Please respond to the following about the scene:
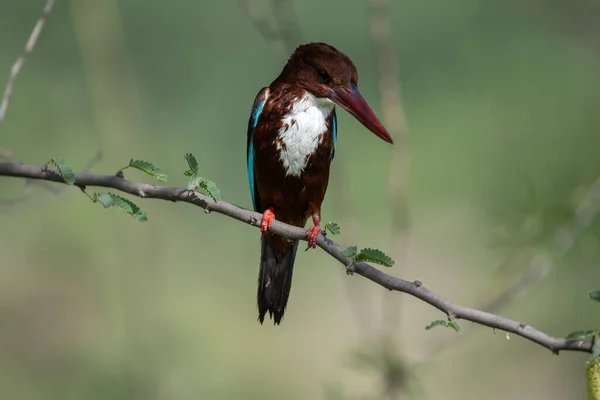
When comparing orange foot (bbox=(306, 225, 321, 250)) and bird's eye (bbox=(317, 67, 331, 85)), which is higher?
bird's eye (bbox=(317, 67, 331, 85))

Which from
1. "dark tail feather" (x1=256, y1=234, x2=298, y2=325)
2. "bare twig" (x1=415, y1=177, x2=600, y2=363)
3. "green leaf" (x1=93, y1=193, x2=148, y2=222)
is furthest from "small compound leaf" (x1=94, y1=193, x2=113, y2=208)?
"bare twig" (x1=415, y1=177, x2=600, y2=363)

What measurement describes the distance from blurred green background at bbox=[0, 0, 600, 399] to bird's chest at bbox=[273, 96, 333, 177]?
1.04 feet

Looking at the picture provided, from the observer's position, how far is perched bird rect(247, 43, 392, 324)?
281 centimetres

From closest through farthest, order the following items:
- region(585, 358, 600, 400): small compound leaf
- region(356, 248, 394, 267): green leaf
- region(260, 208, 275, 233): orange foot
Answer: region(585, 358, 600, 400): small compound leaf, region(356, 248, 394, 267): green leaf, region(260, 208, 275, 233): orange foot

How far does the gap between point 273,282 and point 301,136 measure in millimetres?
571

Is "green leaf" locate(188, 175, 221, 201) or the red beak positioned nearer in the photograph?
"green leaf" locate(188, 175, 221, 201)

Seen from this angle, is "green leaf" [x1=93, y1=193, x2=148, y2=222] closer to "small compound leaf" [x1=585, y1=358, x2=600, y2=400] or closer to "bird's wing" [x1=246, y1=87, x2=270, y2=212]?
"bird's wing" [x1=246, y1=87, x2=270, y2=212]

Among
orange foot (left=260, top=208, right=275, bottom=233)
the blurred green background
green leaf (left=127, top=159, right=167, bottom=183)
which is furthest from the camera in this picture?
the blurred green background

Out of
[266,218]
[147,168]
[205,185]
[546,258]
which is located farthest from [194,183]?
[546,258]

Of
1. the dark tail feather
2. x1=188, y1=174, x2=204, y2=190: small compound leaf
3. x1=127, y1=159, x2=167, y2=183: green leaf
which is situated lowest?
x1=188, y1=174, x2=204, y2=190: small compound leaf

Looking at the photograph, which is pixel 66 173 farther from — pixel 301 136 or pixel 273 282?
pixel 273 282

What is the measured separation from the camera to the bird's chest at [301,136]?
281cm

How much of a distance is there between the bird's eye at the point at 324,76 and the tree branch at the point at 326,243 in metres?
0.72

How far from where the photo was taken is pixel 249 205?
4.88 meters
